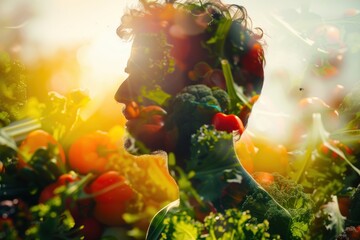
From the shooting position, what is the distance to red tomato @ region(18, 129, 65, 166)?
140 cm

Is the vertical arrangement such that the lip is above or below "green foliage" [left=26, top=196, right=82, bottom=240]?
above

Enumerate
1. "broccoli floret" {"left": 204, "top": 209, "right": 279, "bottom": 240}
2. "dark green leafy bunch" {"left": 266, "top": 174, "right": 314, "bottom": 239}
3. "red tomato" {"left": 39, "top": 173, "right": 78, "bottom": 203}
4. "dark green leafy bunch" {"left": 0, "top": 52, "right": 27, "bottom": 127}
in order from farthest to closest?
1. "dark green leafy bunch" {"left": 0, "top": 52, "right": 27, "bottom": 127}
2. "red tomato" {"left": 39, "top": 173, "right": 78, "bottom": 203}
3. "dark green leafy bunch" {"left": 266, "top": 174, "right": 314, "bottom": 239}
4. "broccoli floret" {"left": 204, "top": 209, "right": 279, "bottom": 240}

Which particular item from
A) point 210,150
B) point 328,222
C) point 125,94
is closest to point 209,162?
point 210,150

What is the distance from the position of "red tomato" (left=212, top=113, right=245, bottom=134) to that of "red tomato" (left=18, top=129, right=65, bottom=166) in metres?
0.51

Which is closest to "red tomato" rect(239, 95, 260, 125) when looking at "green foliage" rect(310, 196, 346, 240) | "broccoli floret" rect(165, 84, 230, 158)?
"broccoli floret" rect(165, 84, 230, 158)

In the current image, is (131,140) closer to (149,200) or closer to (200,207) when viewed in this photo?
(200,207)

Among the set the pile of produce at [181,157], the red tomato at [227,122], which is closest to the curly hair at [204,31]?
the pile of produce at [181,157]

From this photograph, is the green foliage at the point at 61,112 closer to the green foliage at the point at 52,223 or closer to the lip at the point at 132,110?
the green foliage at the point at 52,223

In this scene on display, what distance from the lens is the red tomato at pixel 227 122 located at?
119 cm

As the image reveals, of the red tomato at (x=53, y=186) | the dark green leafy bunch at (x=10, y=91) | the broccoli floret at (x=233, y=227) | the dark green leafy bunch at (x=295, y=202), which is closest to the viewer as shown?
the broccoli floret at (x=233, y=227)

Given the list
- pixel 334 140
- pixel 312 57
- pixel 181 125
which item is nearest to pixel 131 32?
pixel 181 125

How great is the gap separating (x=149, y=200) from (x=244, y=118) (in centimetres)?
39

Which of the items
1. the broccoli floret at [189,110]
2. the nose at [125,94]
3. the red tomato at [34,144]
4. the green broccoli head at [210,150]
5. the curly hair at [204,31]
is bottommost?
the red tomato at [34,144]

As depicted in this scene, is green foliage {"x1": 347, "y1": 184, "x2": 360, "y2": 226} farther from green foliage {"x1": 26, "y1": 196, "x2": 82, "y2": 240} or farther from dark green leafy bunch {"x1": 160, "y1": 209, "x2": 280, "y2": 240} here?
green foliage {"x1": 26, "y1": 196, "x2": 82, "y2": 240}
